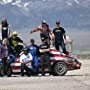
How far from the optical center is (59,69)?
2881 centimetres

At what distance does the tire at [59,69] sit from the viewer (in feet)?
94.3

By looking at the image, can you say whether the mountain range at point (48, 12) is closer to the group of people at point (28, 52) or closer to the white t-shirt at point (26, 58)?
the group of people at point (28, 52)

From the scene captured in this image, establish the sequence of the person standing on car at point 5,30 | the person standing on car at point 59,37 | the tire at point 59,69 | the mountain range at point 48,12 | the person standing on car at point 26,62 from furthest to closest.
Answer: the mountain range at point 48,12, the person standing on car at point 59,37, the person standing on car at point 5,30, the tire at point 59,69, the person standing on car at point 26,62

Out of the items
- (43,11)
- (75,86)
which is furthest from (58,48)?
(43,11)

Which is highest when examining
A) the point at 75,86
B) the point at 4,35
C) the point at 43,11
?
Answer: the point at 43,11

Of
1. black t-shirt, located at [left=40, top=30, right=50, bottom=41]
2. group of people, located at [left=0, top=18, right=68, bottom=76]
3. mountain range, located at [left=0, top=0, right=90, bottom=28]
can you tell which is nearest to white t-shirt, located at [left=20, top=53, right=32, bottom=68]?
group of people, located at [left=0, top=18, right=68, bottom=76]

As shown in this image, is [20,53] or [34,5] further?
[34,5]

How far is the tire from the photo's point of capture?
28755 millimetres

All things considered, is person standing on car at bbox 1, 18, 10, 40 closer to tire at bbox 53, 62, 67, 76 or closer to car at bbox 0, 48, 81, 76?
car at bbox 0, 48, 81, 76

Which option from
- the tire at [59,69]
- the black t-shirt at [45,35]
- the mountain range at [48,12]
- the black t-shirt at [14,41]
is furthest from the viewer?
the mountain range at [48,12]

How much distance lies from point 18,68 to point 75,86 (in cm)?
584

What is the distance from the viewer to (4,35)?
29.5 m

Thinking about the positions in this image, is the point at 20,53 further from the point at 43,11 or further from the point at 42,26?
the point at 43,11

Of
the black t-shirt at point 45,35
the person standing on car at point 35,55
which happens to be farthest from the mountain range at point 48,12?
the person standing on car at point 35,55
